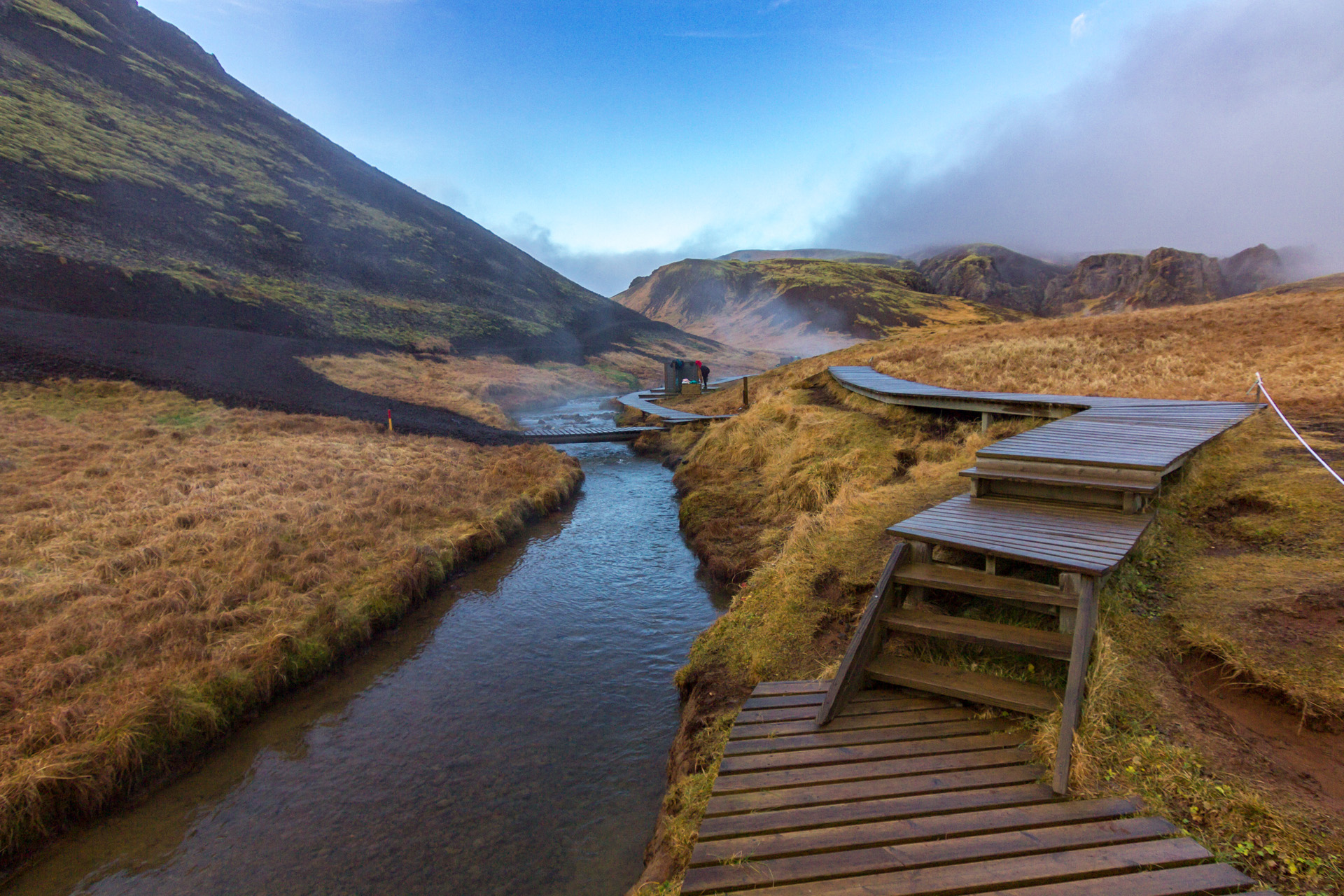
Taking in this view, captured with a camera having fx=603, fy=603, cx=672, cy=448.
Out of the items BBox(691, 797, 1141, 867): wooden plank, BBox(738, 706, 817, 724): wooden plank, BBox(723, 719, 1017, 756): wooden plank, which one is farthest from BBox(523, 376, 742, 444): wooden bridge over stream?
BBox(691, 797, 1141, 867): wooden plank

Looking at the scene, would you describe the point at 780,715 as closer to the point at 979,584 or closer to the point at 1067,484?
the point at 979,584

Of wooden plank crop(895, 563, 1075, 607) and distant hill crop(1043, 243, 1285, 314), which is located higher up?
distant hill crop(1043, 243, 1285, 314)

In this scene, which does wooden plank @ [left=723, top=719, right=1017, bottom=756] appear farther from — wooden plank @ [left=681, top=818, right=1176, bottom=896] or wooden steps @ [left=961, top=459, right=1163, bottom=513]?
wooden steps @ [left=961, top=459, right=1163, bottom=513]

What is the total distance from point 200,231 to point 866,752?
185 feet

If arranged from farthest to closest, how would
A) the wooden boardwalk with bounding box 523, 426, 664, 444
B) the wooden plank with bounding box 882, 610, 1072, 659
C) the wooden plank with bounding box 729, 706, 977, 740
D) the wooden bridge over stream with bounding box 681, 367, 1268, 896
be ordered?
the wooden boardwalk with bounding box 523, 426, 664, 444
the wooden plank with bounding box 882, 610, 1072, 659
the wooden plank with bounding box 729, 706, 977, 740
the wooden bridge over stream with bounding box 681, 367, 1268, 896

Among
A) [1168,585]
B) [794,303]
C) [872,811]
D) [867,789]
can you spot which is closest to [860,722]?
[867,789]

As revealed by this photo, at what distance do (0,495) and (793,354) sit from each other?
3059 inches

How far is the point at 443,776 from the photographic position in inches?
263

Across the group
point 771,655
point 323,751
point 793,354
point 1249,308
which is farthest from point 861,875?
point 793,354

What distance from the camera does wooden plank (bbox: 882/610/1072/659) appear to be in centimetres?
437

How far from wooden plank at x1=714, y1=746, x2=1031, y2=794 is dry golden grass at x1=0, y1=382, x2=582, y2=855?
6.90 meters

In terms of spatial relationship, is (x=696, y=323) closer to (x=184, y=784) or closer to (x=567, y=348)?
(x=567, y=348)

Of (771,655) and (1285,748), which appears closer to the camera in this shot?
(1285,748)

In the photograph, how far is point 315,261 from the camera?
52.8 meters
